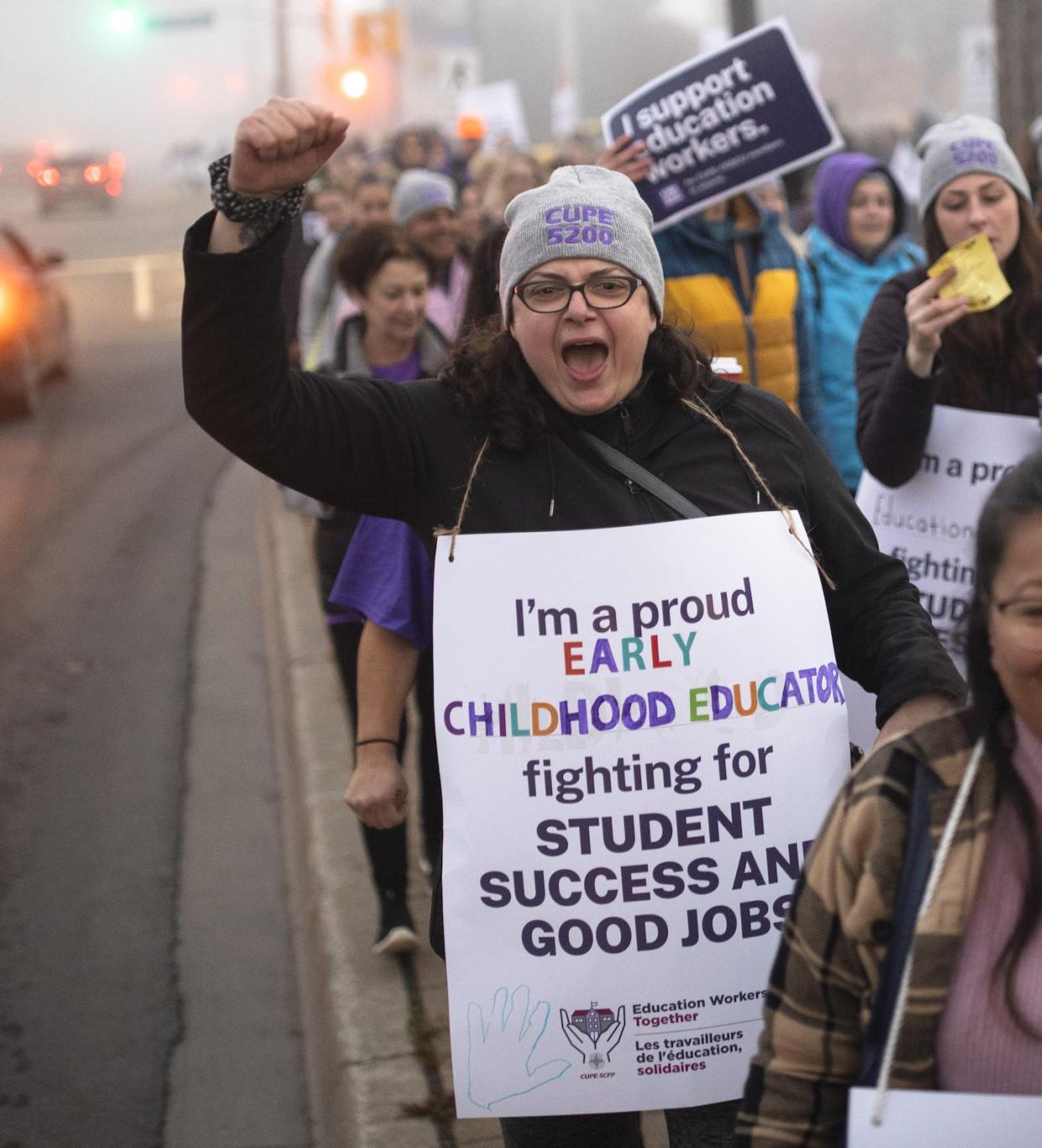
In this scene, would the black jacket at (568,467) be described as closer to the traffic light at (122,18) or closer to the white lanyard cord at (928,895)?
the white lanyard cord at (928,895)

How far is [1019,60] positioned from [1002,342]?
7225 mm

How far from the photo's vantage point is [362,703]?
3.39 metres

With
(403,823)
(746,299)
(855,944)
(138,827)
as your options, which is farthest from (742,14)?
(855,944)

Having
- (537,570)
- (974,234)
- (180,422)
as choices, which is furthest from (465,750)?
(180,422)

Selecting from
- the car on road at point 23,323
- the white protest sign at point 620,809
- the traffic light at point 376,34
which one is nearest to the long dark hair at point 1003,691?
the white protest sign at point 620,809

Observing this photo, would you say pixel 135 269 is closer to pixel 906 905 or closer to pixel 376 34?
pixel 376 34

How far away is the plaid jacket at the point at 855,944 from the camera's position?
6.08 feet

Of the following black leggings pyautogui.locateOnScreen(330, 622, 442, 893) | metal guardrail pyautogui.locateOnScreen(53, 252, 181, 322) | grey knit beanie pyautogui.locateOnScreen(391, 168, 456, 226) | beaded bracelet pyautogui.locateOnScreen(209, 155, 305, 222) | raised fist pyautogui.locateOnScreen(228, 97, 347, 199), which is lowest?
black leggings pyautogui.locateOnScreen(330, 622, 442, 893)

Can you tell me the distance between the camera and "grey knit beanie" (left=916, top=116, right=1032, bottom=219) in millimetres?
4078

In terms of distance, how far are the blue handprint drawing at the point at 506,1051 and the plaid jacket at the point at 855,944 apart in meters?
0.56

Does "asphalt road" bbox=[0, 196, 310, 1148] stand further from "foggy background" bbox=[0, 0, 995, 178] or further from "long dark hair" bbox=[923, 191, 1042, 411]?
"foggy background" bbox=[0, 0, 995, 178]

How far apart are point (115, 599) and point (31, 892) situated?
418 centimetres

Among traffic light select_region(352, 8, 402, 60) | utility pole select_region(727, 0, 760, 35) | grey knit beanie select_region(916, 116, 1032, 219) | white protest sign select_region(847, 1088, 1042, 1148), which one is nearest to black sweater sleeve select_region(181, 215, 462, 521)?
white protest sign select_region(847, 1088, 1042, 1148)

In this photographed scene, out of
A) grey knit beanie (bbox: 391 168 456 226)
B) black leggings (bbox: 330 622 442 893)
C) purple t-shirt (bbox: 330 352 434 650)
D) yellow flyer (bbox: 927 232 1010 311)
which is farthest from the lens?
grey knit beanie (bbox: 391 168 456 226)
